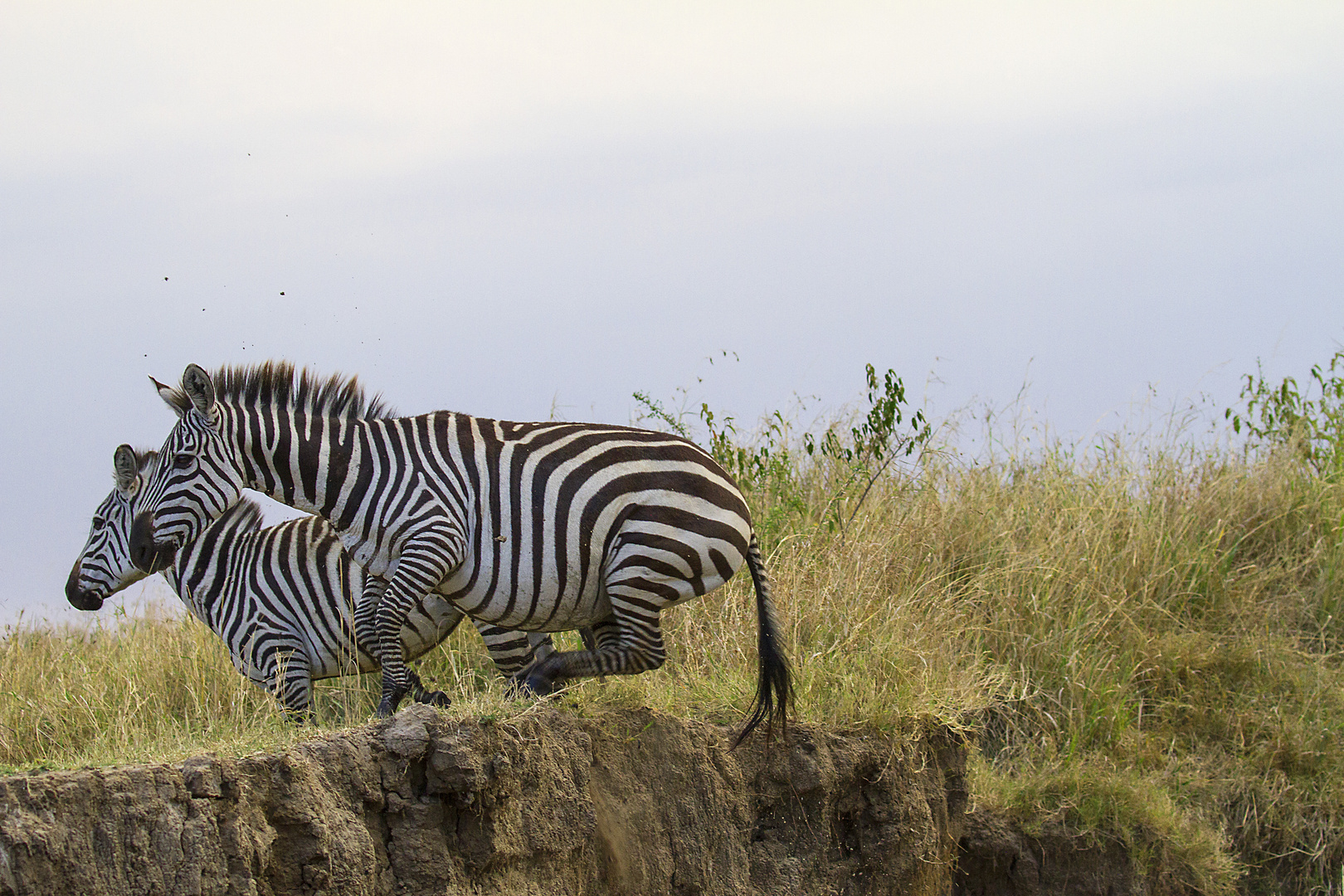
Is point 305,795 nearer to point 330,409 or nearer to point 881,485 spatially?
point 330,409

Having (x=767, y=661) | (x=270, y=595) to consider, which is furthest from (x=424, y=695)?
(x=767, y=661)

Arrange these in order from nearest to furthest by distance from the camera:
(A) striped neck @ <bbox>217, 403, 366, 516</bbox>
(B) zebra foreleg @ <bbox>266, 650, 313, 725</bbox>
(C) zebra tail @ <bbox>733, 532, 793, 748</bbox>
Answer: (A) striped neck @ <bbox>217, 403, 366, 516</bbox>, (C) zebra tail @ <bbox>733, 532, 793, 748</bbox>, (B) zebra foreleg @ <bbox>266, 650, 313, 725</bbox>

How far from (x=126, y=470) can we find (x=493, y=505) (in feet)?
7.24

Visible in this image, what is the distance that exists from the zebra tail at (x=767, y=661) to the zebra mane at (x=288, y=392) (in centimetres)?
185

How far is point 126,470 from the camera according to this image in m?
6.10

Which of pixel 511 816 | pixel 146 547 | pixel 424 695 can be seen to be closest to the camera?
pixel 511 816

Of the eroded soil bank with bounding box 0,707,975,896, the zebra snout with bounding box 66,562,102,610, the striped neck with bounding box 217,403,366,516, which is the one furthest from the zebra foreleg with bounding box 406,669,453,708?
the zebra snout with bounding box 66,562,102,610

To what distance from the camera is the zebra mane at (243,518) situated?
20.9 ft

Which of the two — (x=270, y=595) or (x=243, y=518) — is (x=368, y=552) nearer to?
(x=270, y=595)

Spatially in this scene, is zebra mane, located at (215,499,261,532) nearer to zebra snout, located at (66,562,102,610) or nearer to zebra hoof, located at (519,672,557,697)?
zebra snout, located at (66,562,102,610)

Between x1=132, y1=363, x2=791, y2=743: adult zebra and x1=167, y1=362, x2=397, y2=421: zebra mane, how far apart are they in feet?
0.04

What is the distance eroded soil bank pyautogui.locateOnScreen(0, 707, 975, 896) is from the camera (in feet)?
11.8

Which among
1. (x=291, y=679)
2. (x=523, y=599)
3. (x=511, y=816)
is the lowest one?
(x=511, y=816)

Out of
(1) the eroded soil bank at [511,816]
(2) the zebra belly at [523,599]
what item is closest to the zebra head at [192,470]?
(2) the zebra belly at [523,599]
